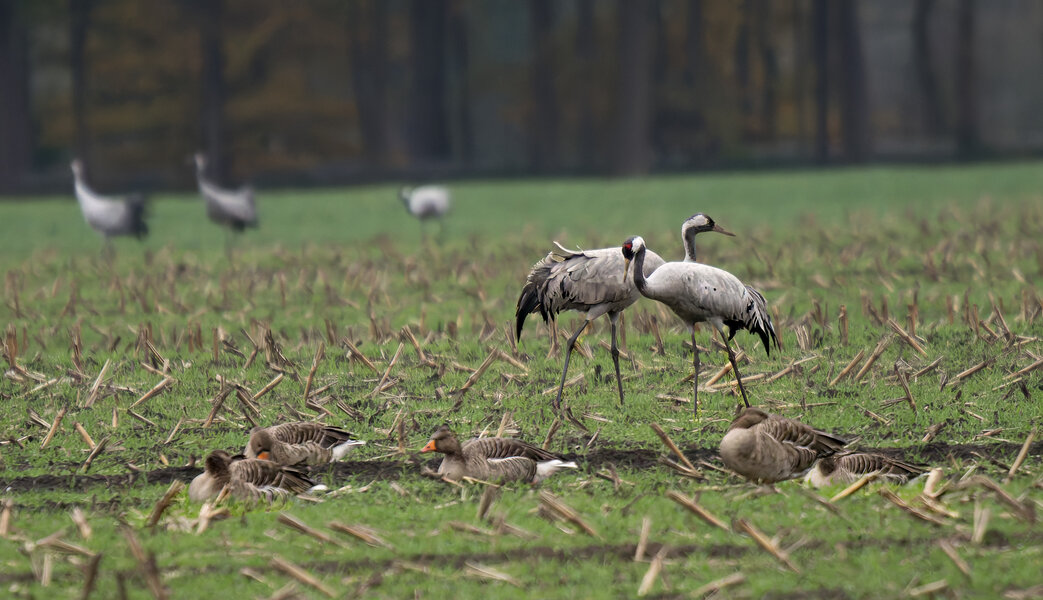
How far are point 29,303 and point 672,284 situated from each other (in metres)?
7.90

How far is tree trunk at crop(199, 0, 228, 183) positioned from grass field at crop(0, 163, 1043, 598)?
19551mm

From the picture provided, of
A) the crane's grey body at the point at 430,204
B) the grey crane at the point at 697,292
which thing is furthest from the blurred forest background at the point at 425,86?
the grey crane at the point at 697,292

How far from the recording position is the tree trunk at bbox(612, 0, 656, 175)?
121ft

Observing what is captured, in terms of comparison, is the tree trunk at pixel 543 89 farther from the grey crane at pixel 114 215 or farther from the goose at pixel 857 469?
the goose at pixel 857 469

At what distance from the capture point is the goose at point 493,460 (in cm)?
679

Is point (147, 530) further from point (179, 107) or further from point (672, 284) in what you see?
point (179, 107)

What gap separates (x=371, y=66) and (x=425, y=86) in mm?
2432

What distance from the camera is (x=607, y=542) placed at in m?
5.89

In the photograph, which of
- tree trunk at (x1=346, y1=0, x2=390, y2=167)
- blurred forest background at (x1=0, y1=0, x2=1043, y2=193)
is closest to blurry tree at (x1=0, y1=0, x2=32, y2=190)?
blurred forest background at (x1=0, y1=0, x2=1043, y2=193)

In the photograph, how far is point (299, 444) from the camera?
7.19 metres

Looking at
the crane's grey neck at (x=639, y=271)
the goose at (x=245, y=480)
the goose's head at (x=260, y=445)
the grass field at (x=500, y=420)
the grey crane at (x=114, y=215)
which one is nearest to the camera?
the grass field at (x=500, y=420)


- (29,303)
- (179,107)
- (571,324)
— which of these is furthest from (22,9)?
(571,324)

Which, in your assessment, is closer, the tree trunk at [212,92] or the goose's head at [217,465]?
the goose's head at [217,465]

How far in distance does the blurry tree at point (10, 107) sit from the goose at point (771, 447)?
33.5 meters
